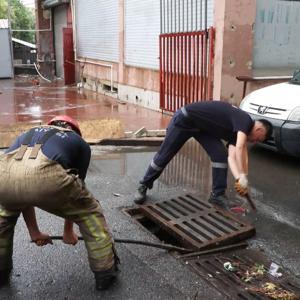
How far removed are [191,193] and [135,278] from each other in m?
2.12

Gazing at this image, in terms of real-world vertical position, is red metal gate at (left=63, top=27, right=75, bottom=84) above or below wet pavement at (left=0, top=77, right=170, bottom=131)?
above

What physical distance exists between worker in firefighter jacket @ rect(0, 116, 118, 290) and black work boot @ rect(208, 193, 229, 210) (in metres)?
1.84

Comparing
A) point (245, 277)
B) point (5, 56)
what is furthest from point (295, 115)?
point (5, 56)

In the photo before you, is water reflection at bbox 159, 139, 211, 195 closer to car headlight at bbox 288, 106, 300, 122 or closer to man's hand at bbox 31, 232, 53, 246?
car headlight at bbox 288, 106, 300, 122

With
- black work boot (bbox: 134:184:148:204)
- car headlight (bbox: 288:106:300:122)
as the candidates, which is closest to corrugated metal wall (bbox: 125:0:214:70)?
car headlight (bbox: 288:106:300:122)

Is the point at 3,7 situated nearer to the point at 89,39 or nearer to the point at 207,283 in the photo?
the point at 89,39

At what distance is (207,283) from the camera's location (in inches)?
134

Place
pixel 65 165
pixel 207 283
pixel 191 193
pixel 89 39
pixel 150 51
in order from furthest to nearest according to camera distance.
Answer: pixel 89 39 < pixel 150 51 < pixel 191 193 < pixel 207 283 < pixel 65 165

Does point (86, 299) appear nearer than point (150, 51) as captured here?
Yes

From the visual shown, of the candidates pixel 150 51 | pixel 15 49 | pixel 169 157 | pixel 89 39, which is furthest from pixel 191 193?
pixel 15 49

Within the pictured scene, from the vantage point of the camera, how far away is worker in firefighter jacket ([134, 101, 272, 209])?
13.8 feet

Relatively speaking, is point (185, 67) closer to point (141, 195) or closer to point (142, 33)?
point (142, 33)

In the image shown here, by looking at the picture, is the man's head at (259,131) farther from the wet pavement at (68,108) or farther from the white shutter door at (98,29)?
the white shutter door at (98,29)

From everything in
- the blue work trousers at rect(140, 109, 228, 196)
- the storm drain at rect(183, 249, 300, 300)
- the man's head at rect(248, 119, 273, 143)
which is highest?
the man's head at rect(248, 119, 273, 143)
